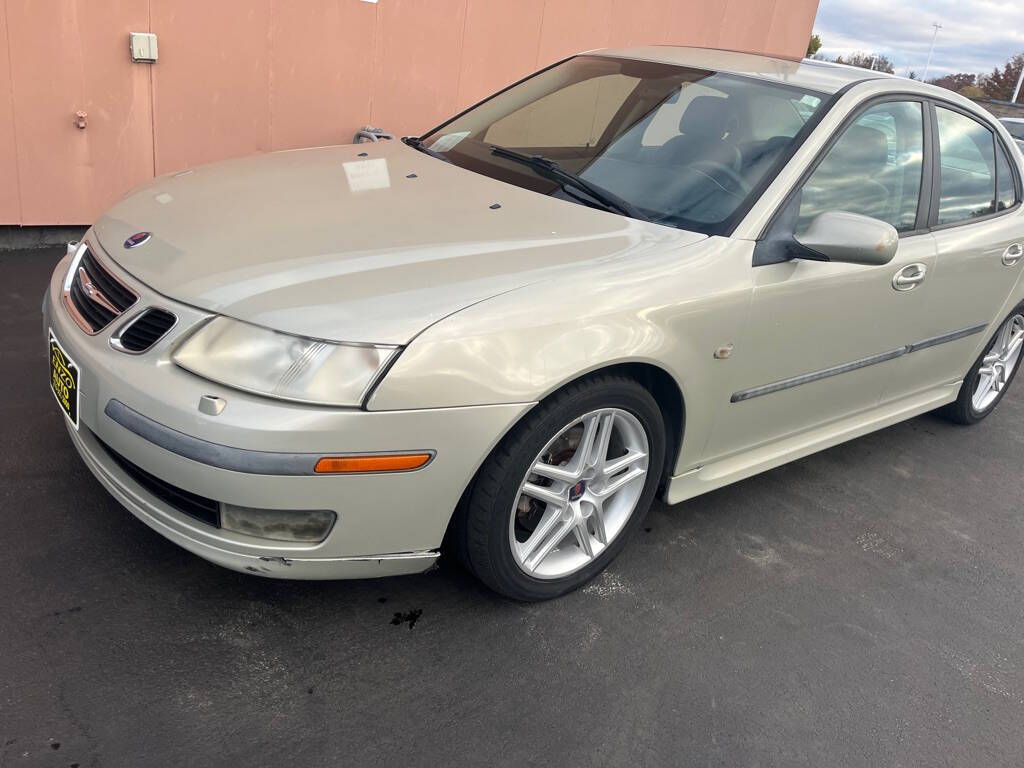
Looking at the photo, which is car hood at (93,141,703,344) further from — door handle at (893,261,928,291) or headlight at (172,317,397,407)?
door handle at (893,261,928,291)

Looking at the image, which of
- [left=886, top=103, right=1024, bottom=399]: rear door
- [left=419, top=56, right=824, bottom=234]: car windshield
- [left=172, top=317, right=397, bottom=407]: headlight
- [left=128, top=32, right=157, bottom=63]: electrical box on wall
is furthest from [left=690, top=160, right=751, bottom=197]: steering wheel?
[left=128, top=32, right=157, bottom=63]: electrical box on wall

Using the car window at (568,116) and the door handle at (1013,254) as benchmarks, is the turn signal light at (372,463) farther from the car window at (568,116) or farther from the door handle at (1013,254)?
the door handle at (1013,254)

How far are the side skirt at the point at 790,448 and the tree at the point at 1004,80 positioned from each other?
59.8 m

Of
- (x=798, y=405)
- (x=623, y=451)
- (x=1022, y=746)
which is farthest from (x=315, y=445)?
(x=1022, y=746)

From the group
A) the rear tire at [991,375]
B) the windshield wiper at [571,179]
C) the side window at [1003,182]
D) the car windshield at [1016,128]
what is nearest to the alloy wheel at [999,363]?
the rear tire at [991,375]

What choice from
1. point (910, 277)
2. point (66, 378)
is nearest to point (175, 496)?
point (66, 378)

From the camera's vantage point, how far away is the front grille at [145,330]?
2.20 m

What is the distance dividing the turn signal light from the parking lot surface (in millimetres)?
585

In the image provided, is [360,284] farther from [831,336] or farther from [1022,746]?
[1022,746]

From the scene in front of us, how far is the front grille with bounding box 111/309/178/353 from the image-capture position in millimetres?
2201

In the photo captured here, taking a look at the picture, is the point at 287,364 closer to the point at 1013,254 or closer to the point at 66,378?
the point at 66,378

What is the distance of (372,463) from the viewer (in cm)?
209

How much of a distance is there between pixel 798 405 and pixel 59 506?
2.48 meters

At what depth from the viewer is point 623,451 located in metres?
2.72
